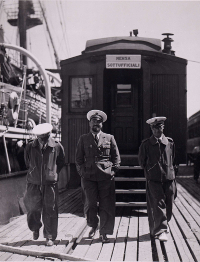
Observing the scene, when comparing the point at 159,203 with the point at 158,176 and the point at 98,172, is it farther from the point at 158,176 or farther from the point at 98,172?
the point at 98,172

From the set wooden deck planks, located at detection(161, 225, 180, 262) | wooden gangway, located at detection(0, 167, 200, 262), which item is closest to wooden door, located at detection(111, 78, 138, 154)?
wooden gangway, located at detection(0, 167, 200, 262)

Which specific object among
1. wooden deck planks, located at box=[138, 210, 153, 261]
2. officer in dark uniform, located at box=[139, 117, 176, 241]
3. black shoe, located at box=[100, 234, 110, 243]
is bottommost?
wooden deck planks, located at box=[138, 210, 153, 261]

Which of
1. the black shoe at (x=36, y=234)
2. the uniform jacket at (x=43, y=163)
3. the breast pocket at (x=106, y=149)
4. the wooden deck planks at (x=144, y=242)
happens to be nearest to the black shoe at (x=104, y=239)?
the wooden deck planks at (x=144, y=242)

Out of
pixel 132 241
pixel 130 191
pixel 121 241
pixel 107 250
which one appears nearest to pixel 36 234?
pixel 107 250

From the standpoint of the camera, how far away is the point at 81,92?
8430 millimetres

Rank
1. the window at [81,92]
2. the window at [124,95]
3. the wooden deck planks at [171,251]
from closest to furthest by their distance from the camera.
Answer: the wooden deck planks at [171,251], the window at [81,92], the window at [124,95]

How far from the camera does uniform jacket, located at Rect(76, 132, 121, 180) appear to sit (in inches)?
216

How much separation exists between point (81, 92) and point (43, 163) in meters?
3.42

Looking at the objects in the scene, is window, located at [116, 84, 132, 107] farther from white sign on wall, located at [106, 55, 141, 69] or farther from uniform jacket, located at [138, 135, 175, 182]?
uniform jacket, located at [138, 135, 175, 182]

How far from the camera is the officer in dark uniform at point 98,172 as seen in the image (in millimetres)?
5448

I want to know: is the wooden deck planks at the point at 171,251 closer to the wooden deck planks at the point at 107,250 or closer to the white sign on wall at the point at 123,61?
the wooden deck planks at the point at 107,250

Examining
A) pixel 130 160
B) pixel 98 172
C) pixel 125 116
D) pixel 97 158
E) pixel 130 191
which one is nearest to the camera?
pixel 98 172

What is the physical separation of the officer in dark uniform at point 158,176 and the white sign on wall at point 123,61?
2.53 meters

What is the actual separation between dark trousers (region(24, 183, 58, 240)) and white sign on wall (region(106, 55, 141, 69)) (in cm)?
339
